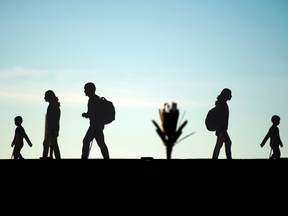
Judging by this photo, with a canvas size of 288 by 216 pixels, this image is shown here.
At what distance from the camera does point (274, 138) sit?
2244 cm

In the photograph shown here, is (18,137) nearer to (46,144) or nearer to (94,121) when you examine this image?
Answer: (46,144)

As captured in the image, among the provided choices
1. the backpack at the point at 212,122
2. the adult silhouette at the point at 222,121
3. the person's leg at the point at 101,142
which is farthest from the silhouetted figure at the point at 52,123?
the adult silhouette at the point at 222,121

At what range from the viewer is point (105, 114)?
20.6m

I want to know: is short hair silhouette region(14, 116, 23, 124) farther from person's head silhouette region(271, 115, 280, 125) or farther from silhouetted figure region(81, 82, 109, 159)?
person's head silhouette region(271, 115, 280, 125)

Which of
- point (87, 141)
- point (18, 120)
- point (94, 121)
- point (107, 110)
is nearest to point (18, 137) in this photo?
point (18, 120)

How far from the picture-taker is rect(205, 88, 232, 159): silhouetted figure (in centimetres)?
2077

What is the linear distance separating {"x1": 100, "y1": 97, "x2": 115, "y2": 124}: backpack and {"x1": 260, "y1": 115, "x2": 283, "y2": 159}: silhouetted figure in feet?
17.2
